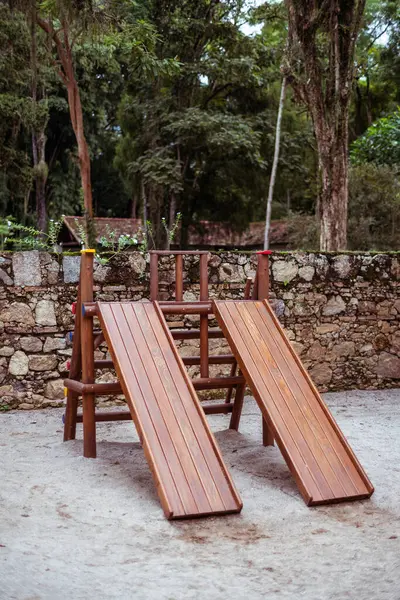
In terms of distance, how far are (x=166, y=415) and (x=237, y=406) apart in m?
1.63

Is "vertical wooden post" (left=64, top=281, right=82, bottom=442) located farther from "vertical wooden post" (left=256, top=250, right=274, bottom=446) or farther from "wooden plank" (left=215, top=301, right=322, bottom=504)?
"vertical wooden post" (left=256, top=250, right=274, bottom=446)

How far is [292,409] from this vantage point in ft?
16.4

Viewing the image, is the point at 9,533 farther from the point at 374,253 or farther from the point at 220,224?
the point at 220,224

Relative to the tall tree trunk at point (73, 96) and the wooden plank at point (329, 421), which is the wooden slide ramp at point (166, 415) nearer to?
the wooden plank at point (329, 421)

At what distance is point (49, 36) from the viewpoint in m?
13.7

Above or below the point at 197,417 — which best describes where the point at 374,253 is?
above

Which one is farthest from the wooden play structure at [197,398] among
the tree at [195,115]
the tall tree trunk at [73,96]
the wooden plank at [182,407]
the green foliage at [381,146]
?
the tree at [195,115]

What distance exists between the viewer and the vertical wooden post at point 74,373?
5551mm

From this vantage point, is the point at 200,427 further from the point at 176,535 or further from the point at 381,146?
the point at 381,146

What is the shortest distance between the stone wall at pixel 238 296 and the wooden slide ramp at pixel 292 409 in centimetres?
213

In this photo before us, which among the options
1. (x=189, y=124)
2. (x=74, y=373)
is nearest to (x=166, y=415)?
(x=74, y=373)

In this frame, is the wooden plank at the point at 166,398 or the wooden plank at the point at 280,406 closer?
the wooden plank at the point at 166,398

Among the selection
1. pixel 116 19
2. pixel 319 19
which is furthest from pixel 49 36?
pixel 319 19

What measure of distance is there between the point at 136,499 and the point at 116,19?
10.4m
